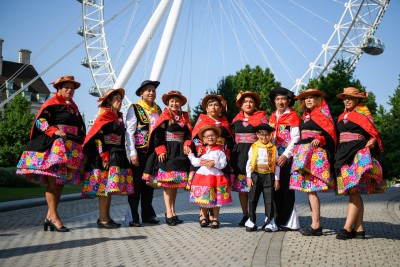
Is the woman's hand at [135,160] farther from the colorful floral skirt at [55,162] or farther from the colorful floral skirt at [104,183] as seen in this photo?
the colorful floral skirt at [55,162]

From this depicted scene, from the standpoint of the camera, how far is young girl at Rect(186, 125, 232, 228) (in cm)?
712

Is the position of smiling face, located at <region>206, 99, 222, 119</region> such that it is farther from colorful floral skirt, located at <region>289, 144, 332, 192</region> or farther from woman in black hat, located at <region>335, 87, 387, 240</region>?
woman in black hat, located at <region>335, 87, 387, 240</region>

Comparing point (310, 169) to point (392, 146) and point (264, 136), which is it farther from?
point (392, 146)

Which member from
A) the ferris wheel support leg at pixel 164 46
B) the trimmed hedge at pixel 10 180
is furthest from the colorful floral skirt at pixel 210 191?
the trimmed hedge at pixel 10 180

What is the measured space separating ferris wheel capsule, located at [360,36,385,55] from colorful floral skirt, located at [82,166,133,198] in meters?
30.3

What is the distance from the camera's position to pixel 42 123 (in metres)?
6.80

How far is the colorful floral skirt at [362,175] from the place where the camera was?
611cm

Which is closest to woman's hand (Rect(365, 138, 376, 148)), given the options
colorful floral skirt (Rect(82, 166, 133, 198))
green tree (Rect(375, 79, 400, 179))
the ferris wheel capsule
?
colorful floral skirt (Rect(82, 166, 133, 198))

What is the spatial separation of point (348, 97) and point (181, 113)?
2821 mm

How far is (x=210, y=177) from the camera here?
7219mm

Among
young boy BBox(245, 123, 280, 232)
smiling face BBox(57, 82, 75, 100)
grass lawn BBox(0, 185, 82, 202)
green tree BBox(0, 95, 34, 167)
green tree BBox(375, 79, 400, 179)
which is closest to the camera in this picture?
young boy BBox(245, 123, 280, 232)

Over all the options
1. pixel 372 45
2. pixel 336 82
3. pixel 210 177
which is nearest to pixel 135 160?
pixel 210 177

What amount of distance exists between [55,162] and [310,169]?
146 inches

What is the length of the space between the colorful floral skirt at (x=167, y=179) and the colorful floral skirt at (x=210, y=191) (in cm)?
31
